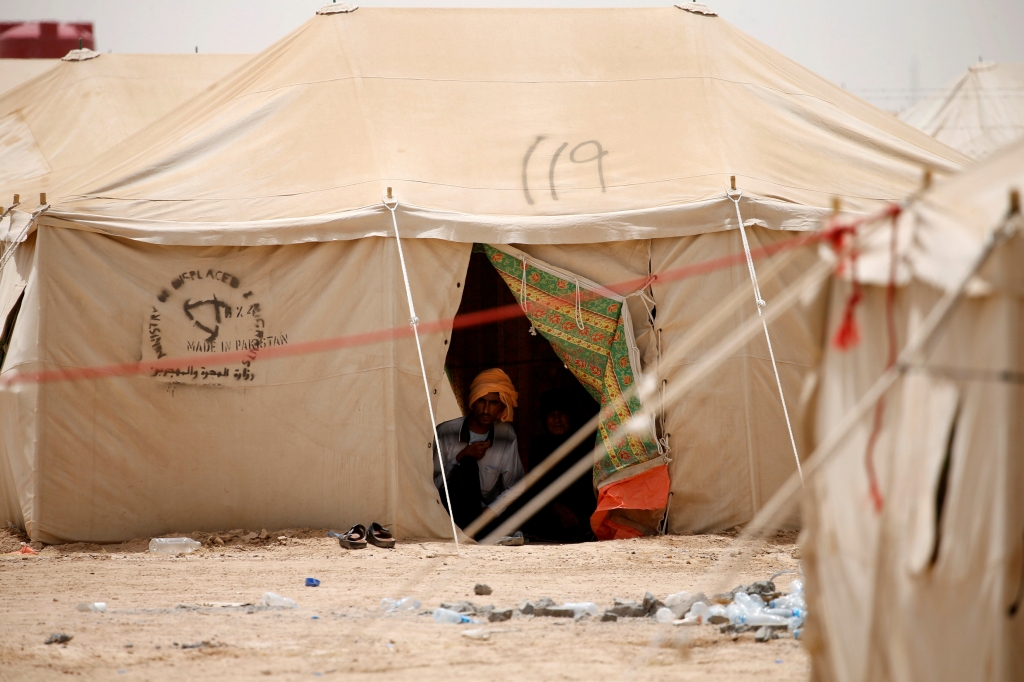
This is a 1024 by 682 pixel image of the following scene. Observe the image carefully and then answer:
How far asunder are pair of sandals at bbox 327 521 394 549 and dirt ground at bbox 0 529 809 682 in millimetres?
55

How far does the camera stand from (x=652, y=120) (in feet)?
21.5

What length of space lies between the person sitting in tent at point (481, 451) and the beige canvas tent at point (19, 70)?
8106mm

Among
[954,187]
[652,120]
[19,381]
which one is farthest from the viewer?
[652,120]

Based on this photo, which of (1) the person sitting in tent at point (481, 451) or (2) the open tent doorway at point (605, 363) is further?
(1) the person sitting in tent at point (481, 451)

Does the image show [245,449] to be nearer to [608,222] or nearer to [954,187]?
[608,222]

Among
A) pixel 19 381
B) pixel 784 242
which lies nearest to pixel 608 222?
pixel 784 242

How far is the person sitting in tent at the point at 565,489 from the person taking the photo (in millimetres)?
6492

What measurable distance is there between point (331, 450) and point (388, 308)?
0.82 m

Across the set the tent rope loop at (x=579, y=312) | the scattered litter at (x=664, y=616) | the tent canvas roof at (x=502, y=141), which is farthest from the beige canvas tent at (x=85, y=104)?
the scattered litter at (x=664, y=616)

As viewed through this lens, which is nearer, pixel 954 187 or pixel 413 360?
pixel 954 187

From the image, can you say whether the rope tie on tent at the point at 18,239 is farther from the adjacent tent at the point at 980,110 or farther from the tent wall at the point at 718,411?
the adjacent tent at the point at 980,110

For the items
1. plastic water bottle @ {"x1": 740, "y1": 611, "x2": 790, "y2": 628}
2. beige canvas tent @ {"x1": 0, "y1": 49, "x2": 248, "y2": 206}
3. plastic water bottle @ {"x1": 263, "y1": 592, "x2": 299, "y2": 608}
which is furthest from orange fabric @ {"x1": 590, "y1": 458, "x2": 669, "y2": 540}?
beige canvas tent @ {"x1": 0, "y1": 49, "x2": 248, "y2": 206}

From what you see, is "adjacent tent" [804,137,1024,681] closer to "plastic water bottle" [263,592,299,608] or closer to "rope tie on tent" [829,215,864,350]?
"rope tie on tent" [829,215,864,350]

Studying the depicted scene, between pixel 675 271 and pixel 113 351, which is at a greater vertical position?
pixel 675 271
